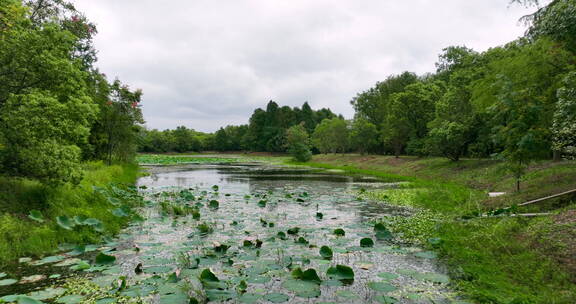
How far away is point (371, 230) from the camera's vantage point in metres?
9.84

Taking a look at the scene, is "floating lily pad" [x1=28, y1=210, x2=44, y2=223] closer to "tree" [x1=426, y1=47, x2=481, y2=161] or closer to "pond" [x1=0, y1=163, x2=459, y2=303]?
"pond" [x1=0, y1=163, x2=459, y2=303]

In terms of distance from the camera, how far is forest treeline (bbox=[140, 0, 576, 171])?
475 inches

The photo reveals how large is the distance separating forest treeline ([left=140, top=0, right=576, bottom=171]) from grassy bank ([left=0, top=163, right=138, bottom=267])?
15002 millimetres

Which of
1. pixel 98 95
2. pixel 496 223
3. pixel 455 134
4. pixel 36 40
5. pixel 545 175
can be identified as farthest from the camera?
pixel 455 134

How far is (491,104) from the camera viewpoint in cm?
2138

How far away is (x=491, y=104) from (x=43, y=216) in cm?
2477

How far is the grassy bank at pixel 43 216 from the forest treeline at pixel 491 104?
1500cm

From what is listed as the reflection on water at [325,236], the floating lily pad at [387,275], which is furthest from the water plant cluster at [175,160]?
the floating lily pad at [387,275]

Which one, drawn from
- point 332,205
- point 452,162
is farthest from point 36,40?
point 452,162

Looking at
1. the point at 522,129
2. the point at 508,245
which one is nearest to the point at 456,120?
the point at 522,129

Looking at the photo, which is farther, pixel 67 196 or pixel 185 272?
pixel 67 196

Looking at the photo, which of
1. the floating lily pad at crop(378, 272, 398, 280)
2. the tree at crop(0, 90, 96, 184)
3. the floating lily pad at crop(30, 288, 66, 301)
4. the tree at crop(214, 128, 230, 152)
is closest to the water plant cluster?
the tree at crop(214, 128, 230, 152)

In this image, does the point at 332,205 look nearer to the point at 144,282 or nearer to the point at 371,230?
the point at 371,230

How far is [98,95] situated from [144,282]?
24315 millimetres
